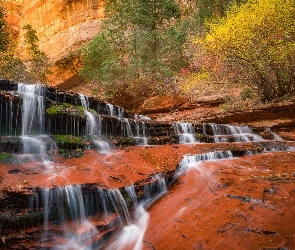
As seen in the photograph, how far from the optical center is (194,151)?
1013cm

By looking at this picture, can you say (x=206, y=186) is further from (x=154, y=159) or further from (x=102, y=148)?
(x=102, y=148)

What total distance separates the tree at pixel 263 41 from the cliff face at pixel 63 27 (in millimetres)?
22795

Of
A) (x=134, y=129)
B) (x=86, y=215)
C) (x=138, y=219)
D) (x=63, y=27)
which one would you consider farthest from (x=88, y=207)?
(x=63, y=27)

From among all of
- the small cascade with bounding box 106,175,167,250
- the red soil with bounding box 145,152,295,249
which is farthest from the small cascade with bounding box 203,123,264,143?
the small cascade with bounding box 106,175,167,250

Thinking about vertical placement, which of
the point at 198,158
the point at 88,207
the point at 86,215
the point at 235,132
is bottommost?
the point at 86,215

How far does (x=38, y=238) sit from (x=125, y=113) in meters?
10.5

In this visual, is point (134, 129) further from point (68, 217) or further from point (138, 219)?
point (68, 217)

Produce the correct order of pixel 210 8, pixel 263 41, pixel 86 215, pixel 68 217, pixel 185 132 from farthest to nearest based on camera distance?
pixel 210 8
pixel 263 41
pixel 185 132
pixel 86 215
pixel 68 217

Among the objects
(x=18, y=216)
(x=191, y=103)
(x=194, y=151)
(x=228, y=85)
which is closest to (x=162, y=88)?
(x=191, y=103)

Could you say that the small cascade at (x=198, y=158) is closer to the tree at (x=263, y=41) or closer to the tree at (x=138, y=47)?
the tree at (x=263, y=41)

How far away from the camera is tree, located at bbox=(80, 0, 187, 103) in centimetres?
2203

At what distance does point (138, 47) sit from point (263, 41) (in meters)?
11.1

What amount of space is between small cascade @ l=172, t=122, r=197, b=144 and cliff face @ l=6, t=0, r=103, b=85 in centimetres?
2406

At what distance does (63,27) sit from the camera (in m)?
42.3
